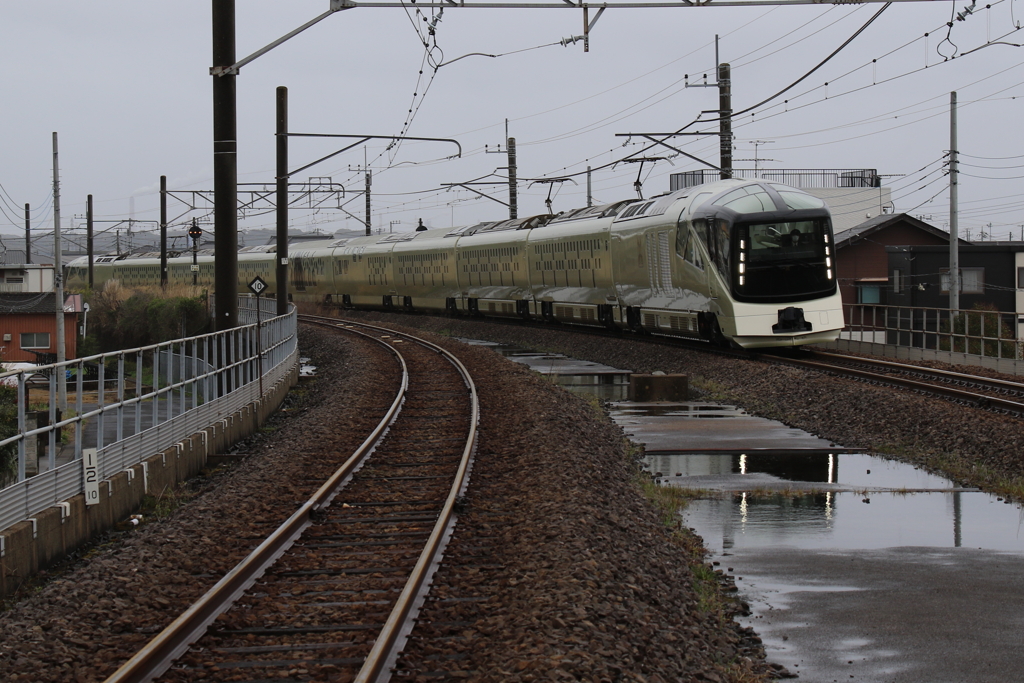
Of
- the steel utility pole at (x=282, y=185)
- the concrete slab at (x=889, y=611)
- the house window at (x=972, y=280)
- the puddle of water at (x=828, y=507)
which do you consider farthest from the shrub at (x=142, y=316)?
the concrete slab at (x=889, y=611)

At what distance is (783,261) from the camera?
21.0m

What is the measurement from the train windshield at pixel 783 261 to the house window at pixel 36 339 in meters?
39.7

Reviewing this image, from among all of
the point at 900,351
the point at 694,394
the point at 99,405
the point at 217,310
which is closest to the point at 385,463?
the point at 99,405

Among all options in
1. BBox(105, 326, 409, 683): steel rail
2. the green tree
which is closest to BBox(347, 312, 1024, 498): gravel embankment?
BBox(105, 326, 409, 683): steel rail

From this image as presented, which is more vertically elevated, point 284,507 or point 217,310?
point 217,310

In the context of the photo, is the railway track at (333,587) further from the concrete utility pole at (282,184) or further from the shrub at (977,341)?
the concrete utility pole at (282,184)

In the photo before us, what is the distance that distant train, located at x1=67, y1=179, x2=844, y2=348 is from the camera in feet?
69.2

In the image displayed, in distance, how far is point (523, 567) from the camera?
7.59 m

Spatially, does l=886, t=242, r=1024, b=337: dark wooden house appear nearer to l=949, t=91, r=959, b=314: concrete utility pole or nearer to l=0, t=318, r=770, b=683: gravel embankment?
l=949, t=91, r=959, b=314: concrete utility pole

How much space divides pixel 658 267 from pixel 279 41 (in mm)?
11916

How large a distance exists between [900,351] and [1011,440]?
11789mm

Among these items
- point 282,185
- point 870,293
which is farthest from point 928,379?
point 870,293

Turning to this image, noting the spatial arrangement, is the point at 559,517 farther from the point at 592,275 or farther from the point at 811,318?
the point at 592,275

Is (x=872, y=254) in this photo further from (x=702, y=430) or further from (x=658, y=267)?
(x=702, y=430)
